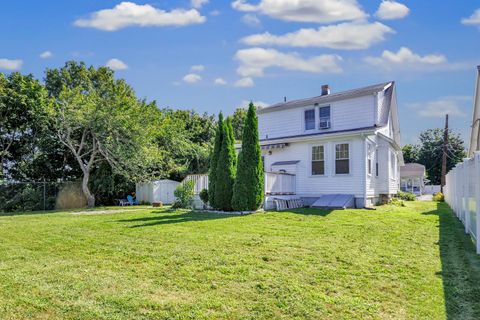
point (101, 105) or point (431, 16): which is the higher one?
point (431, 16)

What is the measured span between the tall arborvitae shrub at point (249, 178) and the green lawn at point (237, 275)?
4805mm

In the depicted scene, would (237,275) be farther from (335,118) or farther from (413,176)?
(413,176)

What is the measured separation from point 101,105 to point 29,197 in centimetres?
651

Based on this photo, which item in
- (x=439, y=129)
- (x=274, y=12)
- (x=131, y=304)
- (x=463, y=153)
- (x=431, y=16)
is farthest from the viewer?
(x=439, y=129)

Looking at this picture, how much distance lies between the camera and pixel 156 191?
22.1m

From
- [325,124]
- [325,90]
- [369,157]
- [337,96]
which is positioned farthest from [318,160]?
[325,90]

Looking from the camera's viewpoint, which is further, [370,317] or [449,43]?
[449,43]

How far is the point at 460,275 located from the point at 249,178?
8.82 metres

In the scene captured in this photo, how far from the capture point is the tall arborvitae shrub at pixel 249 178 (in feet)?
43.4

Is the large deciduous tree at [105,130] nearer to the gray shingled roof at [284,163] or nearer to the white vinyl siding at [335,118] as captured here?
the white vinyl siding at [335,118]

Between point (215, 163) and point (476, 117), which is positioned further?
point (476, 117)

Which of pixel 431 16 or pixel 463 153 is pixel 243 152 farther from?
pixel 463 153

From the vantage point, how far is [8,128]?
20500 mm

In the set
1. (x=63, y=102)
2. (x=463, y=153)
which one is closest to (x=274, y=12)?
(x=63, y=102)
